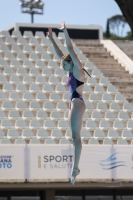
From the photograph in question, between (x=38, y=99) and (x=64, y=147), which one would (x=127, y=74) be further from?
(x=64, y=147)

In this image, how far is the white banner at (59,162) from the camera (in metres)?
17.6

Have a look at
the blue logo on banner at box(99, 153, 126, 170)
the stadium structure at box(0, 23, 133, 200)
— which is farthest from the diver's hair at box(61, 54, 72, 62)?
the blue logo on banner at box(99, 153, 126, 170)

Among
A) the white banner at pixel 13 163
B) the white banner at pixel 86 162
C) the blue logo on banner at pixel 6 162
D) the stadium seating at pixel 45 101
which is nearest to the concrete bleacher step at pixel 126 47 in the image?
the stadium seating at pixel 45 101

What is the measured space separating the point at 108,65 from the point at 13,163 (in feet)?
32.5

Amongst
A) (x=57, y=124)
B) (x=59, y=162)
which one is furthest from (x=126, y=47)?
(x=59, y=162)

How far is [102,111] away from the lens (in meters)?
22.0

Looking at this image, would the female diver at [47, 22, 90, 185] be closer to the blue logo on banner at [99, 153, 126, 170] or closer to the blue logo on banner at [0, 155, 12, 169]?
the blue logo on banner at [0, 155, 12, 169]

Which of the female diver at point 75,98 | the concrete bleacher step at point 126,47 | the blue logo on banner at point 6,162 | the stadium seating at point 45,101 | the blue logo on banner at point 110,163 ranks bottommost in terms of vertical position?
the blue logo on banner at point 110,163

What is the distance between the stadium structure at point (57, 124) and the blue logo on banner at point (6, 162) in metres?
0.02

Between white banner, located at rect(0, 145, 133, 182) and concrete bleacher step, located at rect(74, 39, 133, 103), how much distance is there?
215 inches

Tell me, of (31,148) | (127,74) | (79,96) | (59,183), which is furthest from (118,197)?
(79,96)

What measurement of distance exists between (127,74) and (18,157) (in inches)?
368

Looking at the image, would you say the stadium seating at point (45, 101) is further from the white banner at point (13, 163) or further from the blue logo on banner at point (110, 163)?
the blue logo on banner at point (110, 163)

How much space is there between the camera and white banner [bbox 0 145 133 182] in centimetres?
1762
